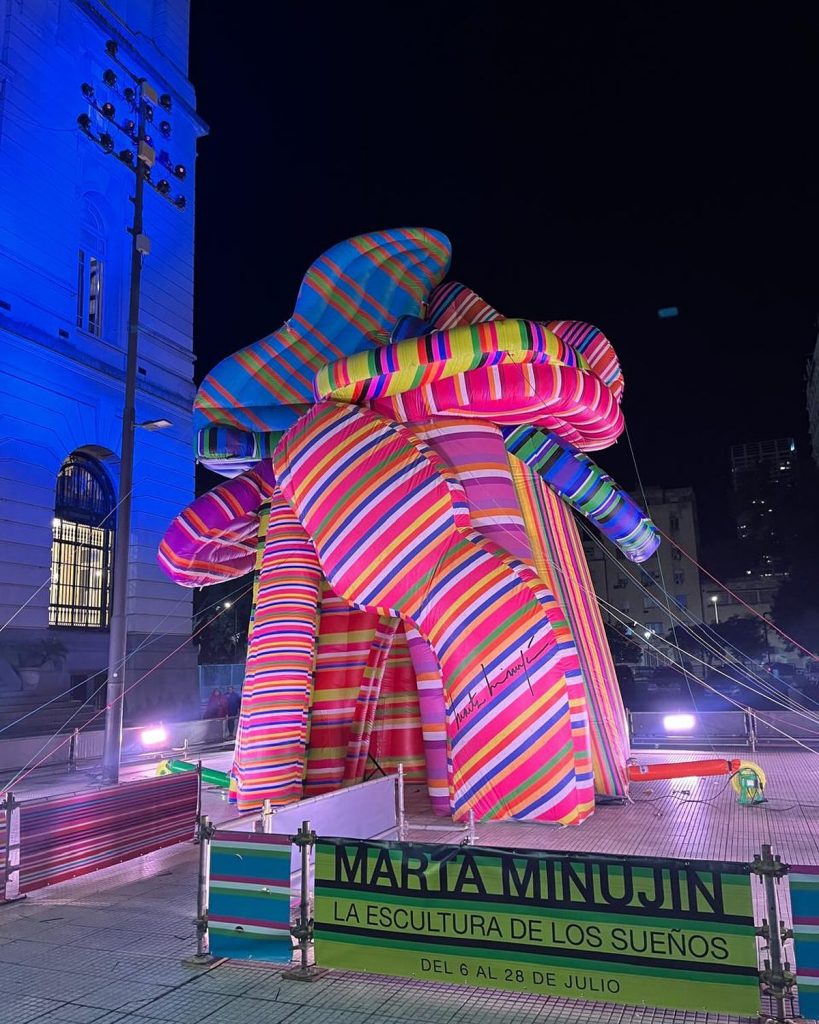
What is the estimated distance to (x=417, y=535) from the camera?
10.2 metres

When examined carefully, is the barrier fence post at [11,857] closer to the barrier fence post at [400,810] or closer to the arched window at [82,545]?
the barrier fence post at [400,810]

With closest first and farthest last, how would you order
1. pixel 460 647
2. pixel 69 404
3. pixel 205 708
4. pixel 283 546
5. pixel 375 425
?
pixel 460 647, pixel 375 425, pixel 283 546, pixel 69 404, pixel 205 708

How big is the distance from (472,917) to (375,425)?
21.5 ft

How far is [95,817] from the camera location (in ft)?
29.3

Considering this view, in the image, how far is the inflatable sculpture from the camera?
9766 mm

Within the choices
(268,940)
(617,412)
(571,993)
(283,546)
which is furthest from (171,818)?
(617,412)

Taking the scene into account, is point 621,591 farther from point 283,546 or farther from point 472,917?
point 472,917

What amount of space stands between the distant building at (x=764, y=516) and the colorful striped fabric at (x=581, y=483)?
41502 mm

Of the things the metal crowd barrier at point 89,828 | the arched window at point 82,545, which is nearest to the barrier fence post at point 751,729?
the metal crowd barrier at point 89,828

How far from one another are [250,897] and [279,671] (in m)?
5.07

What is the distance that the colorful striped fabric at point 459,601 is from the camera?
957 centimetres

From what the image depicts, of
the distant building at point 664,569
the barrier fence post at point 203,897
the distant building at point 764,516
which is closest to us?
the barrier fence post at point 203,897

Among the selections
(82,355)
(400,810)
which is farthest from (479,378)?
(82,355)

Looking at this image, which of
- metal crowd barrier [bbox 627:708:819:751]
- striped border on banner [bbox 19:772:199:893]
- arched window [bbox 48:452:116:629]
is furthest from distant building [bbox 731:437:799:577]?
striped border on banner [bbox 19:772:199:893]
